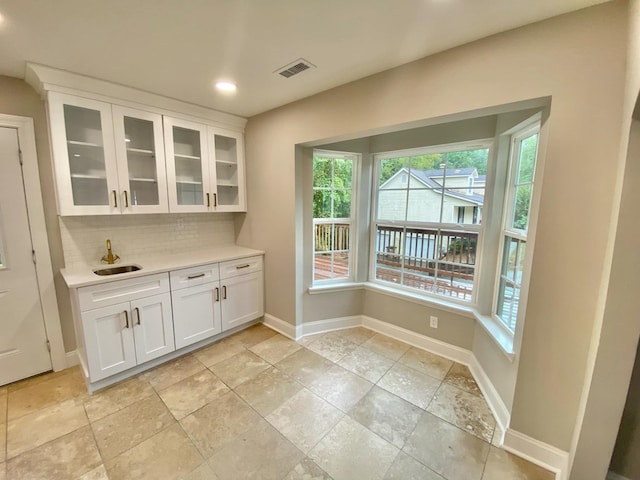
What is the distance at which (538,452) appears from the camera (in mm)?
1549

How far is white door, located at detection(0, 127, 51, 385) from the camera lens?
2008mm

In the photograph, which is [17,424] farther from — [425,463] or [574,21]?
[574,21]

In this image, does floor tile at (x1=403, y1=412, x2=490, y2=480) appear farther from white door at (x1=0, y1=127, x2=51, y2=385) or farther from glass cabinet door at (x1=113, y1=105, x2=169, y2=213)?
white door at (x1=0, y1=127, x2=51, y2=385)

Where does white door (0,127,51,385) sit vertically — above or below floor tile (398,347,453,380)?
above

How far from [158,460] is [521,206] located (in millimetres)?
2943

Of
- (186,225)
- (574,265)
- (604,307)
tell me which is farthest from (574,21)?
(186,225)

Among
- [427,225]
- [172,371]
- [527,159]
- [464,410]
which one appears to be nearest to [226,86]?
[427,225]

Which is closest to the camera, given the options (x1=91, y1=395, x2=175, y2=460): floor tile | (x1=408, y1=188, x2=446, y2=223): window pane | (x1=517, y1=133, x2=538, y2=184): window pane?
(x1=91, y1=395, x2=175, y2=460): floor tile

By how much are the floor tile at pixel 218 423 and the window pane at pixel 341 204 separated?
2003 mm

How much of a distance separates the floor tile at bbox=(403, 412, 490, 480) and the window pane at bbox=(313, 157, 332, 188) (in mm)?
2291

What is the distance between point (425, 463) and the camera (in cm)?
152

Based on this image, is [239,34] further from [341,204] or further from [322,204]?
[341,204]

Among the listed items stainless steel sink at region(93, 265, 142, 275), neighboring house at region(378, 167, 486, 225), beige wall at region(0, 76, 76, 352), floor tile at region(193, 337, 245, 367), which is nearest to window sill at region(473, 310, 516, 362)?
neighboring house at region(378, 167, 486, 225)

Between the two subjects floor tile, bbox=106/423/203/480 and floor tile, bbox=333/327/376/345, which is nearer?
floor tile, bbox=106/423/203/480
